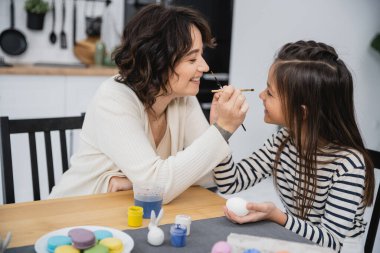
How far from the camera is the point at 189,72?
1481mm

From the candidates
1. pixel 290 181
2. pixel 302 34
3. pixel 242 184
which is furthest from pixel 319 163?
pixel 302 34

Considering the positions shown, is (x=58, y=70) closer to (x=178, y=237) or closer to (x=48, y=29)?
(x=48, y=29)

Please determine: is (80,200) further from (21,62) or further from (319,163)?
(21,62)

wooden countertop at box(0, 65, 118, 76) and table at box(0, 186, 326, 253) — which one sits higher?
wooden countertop at box(0, 65, 118, 76)

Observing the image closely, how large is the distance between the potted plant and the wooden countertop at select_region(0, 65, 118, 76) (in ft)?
1.44

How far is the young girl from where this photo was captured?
1.26m

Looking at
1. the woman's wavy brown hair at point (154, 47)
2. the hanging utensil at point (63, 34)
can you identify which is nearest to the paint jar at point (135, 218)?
the woman's wavy brown hair at point (154, 47)

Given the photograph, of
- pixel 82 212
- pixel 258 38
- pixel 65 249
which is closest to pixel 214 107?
pixel 82 212

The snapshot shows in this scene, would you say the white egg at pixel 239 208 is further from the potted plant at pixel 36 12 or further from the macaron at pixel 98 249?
the potted plant at pixel 36 12

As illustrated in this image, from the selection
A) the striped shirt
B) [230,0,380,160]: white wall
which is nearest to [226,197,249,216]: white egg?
the striped shirt

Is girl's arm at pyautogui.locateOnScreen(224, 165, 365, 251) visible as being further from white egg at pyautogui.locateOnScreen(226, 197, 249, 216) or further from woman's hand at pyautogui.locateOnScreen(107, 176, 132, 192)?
woman's hand at pyautogui.locateOnScreen(107, 176, 132, 192)

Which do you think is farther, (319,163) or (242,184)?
(242,184)

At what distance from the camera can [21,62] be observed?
3.43 m

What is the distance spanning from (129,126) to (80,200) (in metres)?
0.26
